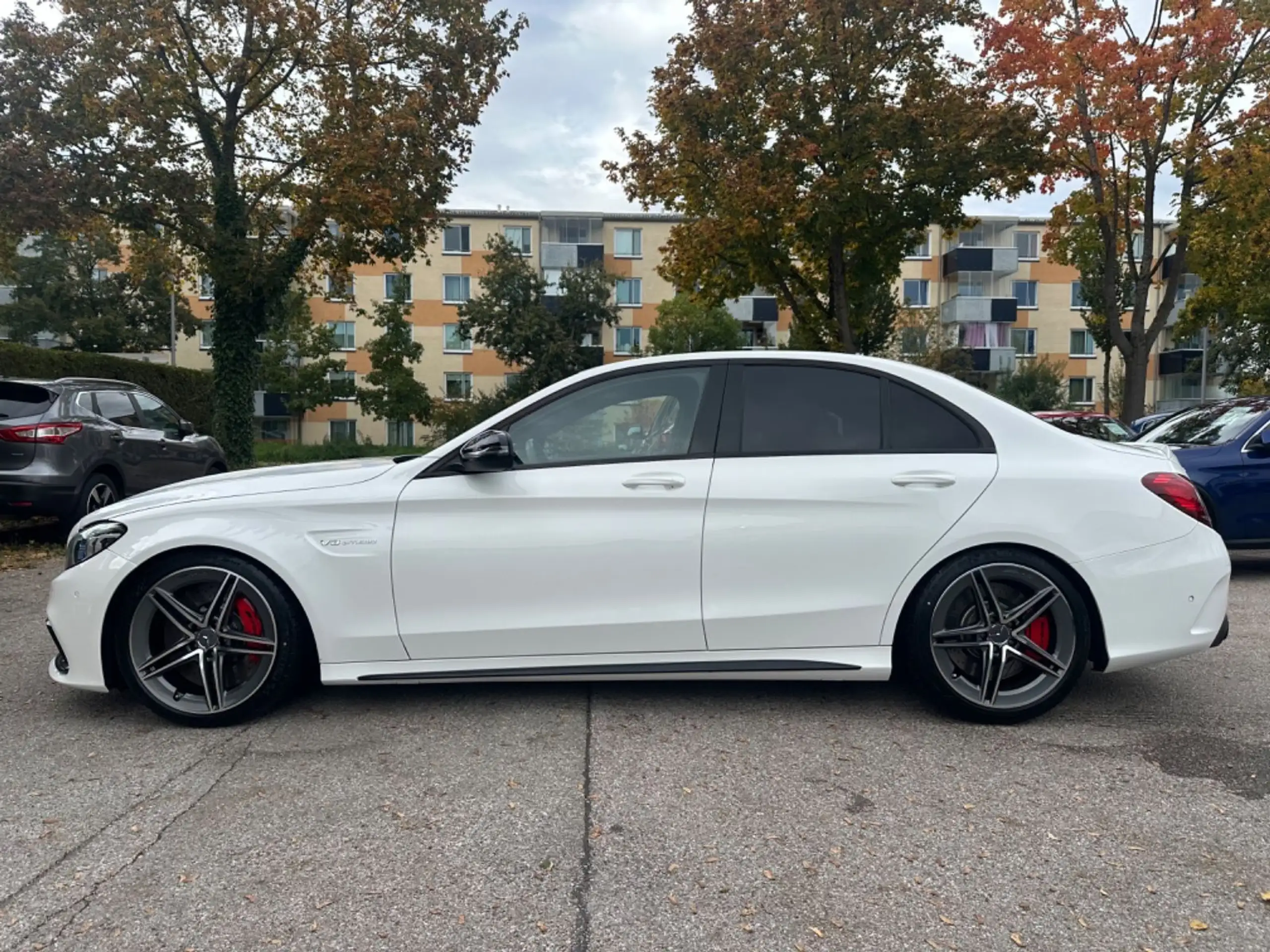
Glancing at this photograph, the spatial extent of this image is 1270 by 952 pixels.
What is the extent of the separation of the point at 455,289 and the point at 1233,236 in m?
37.2

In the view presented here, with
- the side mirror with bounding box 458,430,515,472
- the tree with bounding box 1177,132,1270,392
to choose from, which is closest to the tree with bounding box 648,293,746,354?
the tree with bounding box 1177,132,1270,392

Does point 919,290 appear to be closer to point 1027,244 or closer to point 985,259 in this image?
point 985,259

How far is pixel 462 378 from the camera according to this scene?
47594 millimetres

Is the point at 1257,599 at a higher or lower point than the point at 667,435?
lower

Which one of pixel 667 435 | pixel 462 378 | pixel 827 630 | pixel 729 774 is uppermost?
pixel 462 378

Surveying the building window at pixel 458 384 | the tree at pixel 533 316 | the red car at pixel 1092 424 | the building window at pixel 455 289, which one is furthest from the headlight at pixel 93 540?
the building window at pixel 455 289

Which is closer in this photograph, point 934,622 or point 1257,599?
point 934,622

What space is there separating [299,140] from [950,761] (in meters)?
20.8

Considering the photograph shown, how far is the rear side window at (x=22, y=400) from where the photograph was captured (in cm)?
847

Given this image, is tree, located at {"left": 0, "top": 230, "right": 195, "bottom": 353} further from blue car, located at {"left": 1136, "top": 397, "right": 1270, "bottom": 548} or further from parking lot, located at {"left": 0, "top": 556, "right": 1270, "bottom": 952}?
parking lot, located at {"left": 0, "top": 556, "right": 1270, "bottom": 952}

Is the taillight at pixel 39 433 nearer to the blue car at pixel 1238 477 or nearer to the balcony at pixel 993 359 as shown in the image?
the blue car at pixel 1238 477

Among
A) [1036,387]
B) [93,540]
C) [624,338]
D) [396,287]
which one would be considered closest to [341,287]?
[396,287]

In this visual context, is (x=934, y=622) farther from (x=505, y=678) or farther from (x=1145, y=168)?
(x=1145, y=168)

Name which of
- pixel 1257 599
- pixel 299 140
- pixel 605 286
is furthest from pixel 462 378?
pixel 1257 599
